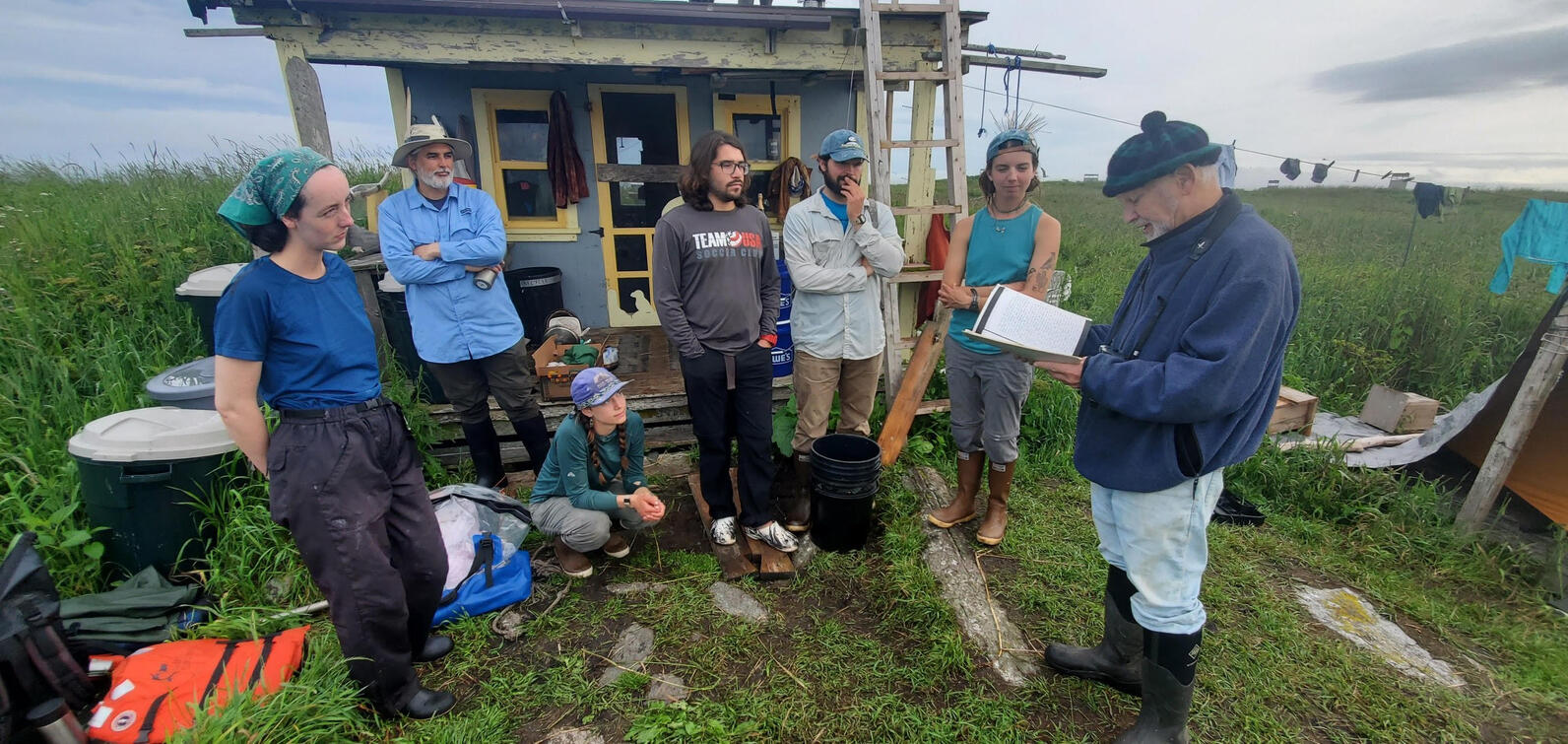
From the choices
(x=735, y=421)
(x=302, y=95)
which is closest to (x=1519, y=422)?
(x=735, y=421)

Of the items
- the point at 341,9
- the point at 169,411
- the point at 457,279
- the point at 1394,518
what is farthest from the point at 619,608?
the point at 1394,518

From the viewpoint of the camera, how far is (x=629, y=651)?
2.77 metres

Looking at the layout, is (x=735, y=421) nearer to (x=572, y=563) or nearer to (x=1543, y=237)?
(x=572, y=563)

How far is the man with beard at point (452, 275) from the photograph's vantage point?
3461 mm

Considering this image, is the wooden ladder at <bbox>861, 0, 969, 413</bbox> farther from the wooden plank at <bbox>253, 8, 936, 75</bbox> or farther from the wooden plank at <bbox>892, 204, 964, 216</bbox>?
the wooden plank at <bbox>253, 8, 936, 75</bbox>

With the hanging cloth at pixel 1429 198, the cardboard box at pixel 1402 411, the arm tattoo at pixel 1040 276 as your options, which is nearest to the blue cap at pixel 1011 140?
the arm tattoo at pixel 1040 276

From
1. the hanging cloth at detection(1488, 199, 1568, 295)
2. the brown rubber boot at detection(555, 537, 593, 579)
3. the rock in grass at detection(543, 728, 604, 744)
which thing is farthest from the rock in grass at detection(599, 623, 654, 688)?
the hanging cloth at detection(1488, 199, 1568, 295)

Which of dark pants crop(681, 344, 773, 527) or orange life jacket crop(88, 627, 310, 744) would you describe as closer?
orange life jacket crop(88, 627, 310, 744)

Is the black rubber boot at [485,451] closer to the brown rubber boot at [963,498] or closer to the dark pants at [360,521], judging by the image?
the dark pants at [360,521]

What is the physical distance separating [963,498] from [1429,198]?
5.61 metres

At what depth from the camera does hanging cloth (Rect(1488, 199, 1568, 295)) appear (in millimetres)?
3664

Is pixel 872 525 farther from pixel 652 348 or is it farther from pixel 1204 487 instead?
pixel 652 348

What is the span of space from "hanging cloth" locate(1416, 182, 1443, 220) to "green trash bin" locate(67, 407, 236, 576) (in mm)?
8869

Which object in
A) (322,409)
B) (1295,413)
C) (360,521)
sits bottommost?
(1295,413)
